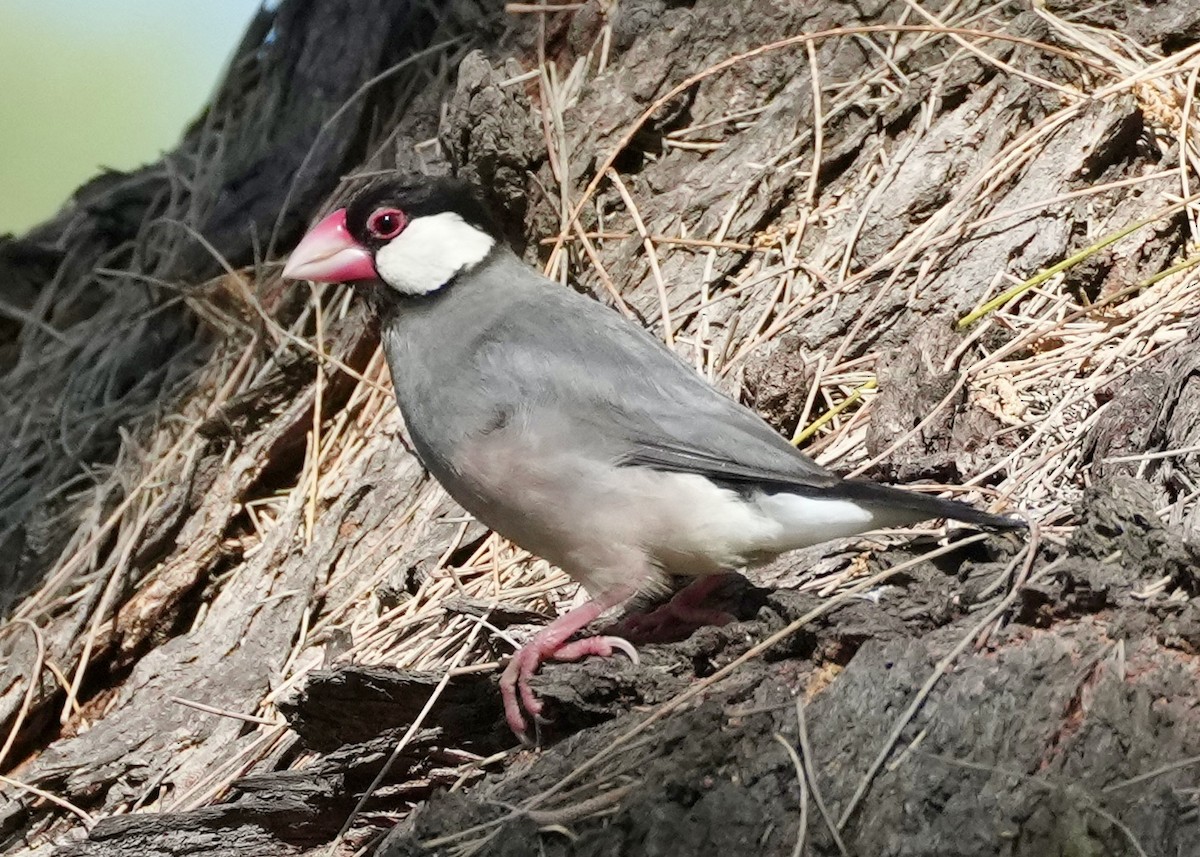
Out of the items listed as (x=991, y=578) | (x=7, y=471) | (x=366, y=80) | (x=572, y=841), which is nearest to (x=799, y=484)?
(x=991, y=578)

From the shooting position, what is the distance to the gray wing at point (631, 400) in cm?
289

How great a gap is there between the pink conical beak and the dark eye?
6 centimetres

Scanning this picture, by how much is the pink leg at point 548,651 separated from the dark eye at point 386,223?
43.6 inches

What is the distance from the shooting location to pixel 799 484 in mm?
2789

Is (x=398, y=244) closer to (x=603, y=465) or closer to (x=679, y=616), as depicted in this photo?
(x=603, y=465)

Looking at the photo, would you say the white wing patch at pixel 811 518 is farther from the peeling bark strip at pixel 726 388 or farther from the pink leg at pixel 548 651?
the pink leg at pixel 548 651

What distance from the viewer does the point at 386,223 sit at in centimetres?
341

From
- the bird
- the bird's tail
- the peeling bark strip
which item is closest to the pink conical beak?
the bird

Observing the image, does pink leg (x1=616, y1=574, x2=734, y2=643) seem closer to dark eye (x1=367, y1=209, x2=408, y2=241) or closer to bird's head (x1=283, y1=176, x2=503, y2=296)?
bird's head (x1=283, y1=176, x2=503, y2=296)

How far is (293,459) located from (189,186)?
1.57 m

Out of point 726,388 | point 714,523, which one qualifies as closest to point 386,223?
point 726,388

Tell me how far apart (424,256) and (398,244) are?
0.24 feet

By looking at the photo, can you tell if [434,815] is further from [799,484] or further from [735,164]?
[735,164]

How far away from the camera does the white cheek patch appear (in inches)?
134
